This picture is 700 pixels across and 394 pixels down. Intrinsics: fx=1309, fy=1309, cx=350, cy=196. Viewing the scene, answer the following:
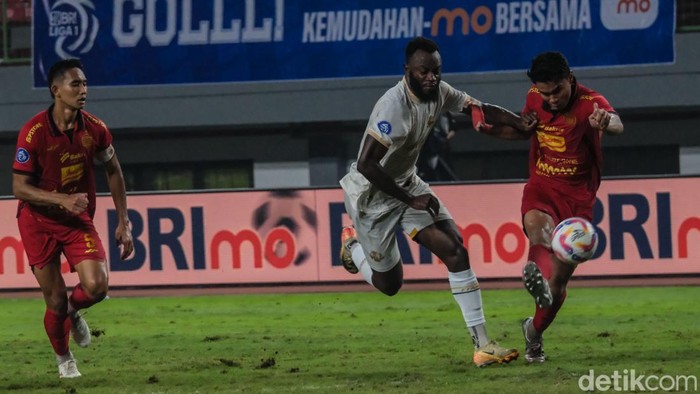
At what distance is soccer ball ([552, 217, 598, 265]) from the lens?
320 inches

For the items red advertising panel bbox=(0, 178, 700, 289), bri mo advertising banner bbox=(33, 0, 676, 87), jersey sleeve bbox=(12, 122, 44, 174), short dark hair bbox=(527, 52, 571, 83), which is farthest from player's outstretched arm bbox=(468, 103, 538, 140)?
bri mo advertising banner bbox=(33, 0, 676, 87)

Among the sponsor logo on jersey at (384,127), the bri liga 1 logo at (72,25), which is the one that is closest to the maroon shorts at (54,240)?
the sponsor logo on jersey at (384,127)

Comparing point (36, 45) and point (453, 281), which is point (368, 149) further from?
point (36, 45)

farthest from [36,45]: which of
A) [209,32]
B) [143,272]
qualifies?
[143,272]

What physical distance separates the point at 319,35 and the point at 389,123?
12.5 meters

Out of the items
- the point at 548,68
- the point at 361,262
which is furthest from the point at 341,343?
the point at 548,68

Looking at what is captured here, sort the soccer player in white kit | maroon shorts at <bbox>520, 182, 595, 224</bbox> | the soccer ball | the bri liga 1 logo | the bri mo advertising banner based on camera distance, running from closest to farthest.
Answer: the soccer ball, the soccer player in white kit, maroon shorts at <bbox>520, 182, 595, 224</bbox>, the bri mo advertising banner, the bri liga 1 logo

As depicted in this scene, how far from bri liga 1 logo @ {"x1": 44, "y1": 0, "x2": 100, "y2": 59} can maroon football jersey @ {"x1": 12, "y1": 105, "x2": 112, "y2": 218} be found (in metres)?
12.3

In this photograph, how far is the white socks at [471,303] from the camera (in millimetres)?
8586

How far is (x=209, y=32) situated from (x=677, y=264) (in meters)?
9.30

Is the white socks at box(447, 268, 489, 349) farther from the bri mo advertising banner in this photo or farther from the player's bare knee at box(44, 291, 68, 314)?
the bri mo advertising banner

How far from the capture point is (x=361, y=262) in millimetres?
9836

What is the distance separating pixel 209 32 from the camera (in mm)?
20844

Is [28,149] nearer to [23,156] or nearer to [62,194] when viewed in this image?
[23,156]
